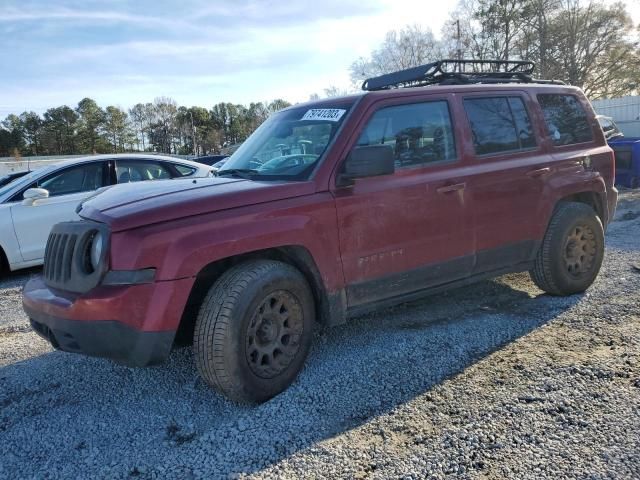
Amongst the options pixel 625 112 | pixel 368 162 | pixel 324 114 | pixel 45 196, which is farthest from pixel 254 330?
pixel 625 112

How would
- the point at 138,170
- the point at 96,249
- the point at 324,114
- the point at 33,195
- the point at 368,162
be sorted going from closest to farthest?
the point at 96,249, the point at 368,162, the point at 324,114, the point at 33,195, the point at 138,170

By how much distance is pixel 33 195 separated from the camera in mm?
6930

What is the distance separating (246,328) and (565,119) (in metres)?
3.76

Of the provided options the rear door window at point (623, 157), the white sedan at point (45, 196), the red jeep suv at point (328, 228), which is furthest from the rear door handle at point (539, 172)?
the rear door window at point (623, 157)

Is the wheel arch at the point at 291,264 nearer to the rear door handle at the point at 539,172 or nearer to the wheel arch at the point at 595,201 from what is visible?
the rear door handle at the point at 539,172

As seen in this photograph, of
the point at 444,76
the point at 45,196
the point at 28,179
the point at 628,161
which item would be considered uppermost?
the point at 444,76

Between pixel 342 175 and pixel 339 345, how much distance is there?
1.36 m

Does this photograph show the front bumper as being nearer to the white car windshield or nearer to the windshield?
the windshield

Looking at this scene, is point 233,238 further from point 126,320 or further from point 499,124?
point 499,124

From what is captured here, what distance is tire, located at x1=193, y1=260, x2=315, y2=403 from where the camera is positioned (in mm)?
3045

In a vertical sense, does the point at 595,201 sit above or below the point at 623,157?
above

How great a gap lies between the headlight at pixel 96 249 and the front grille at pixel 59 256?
0.14 metres

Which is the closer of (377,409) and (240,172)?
(377,409)

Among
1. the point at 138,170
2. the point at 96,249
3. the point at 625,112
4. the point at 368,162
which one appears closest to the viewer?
the point at 96,249
